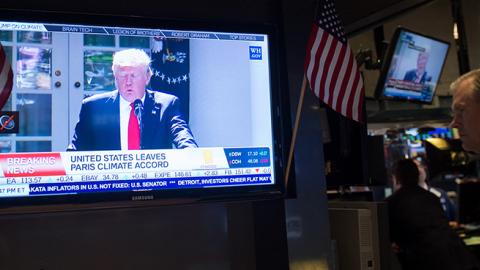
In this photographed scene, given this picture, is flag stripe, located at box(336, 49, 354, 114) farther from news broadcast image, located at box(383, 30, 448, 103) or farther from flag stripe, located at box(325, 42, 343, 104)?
news broadcast image, located at box(383, 30, 448, 103)

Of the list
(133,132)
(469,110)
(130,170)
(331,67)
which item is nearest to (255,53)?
(331,67)

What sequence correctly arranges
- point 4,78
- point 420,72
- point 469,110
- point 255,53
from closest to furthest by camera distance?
point 4,78
point 469,110
point 255,53
point 420,72

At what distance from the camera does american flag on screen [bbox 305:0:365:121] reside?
8.87 ft

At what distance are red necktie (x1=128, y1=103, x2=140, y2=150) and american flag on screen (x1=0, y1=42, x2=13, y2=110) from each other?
0.51 m

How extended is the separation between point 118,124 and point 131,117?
7 cm

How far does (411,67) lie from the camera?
667 centimetres

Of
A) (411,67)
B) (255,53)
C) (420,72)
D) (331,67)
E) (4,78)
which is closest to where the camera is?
(4,78)

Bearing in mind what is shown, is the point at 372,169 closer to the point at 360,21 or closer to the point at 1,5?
the point at 360,21

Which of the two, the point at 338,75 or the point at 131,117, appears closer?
the point at 131,117

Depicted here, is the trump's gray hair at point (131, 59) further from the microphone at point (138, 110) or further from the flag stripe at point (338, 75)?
the flag stripe at point (338, 75)

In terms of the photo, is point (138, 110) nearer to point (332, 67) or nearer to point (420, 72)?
point (332, 67)

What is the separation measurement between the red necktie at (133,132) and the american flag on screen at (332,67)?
2.91 ft

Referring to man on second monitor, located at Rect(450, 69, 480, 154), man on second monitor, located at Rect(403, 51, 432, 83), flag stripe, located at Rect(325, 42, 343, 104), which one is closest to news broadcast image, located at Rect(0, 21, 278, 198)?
flag stripe, located at Rect(325, 42, 343, 104)

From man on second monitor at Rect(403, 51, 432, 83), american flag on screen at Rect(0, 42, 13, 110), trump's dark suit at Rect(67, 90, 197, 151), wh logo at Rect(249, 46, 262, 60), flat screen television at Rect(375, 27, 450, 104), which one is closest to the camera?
american flag on screen at Rect(0, 42, 13, 110)
